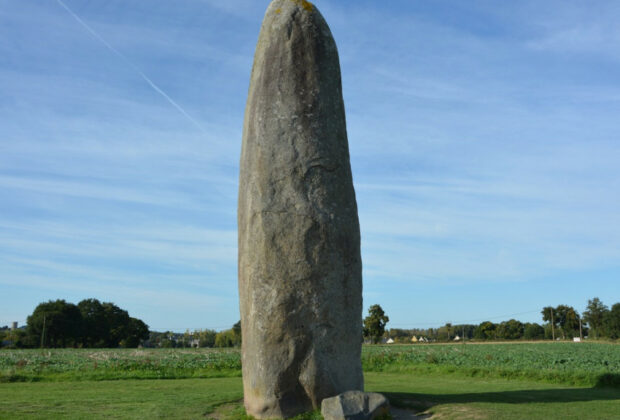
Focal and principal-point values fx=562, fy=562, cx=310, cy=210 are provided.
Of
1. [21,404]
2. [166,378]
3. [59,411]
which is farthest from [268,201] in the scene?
[166,378]

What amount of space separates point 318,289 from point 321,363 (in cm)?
128

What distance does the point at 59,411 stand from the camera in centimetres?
1161

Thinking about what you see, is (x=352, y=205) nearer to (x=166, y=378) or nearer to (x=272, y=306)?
(x=272, y=306)

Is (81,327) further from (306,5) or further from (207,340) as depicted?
(306,5)

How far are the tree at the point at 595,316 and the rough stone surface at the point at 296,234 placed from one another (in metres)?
87.5

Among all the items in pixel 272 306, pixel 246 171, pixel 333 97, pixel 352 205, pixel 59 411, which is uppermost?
pixel 333 97

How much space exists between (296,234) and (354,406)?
301 cm

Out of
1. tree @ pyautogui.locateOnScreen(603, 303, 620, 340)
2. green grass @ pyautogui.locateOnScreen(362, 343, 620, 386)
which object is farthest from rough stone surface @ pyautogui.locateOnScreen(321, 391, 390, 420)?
tree @ pyautogui.locateOnScreen(603, 303, 620, 340)

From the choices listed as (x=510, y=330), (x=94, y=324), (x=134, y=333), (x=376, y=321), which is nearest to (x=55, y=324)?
(x=94, y=324)

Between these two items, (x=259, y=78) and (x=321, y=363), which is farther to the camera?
(x=259, y=78)

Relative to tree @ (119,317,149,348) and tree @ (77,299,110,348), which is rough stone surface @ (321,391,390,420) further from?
tree @ (119,317,149,348)

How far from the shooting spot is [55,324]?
210 feet

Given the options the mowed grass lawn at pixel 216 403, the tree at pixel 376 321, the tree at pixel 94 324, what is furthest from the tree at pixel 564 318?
the mowed grass lawn at pixel 216 403

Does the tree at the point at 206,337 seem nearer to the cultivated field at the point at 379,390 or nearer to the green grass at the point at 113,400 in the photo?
the cultivated field at the point at 379,390
